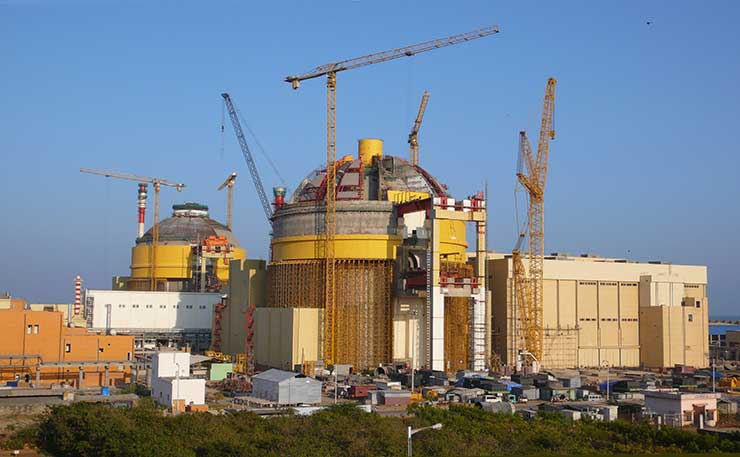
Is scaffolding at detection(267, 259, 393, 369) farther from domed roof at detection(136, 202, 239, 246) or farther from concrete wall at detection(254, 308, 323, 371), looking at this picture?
domed roof at detection(136, 202, 239, 246)

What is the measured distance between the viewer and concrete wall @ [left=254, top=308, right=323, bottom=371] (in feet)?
309

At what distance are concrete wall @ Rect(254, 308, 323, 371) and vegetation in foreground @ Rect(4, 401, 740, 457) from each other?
36.6 m

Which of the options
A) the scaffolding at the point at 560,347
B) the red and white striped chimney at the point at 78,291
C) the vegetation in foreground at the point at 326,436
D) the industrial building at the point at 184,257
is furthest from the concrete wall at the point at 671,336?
the red and white striped chimney at the point at 78,291

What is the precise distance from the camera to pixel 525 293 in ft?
357

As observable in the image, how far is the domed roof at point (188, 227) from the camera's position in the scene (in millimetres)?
137000

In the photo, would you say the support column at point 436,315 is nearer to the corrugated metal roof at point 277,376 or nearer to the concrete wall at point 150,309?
the corrugated metal roof at point 277,376

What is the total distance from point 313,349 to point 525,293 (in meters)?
28.3

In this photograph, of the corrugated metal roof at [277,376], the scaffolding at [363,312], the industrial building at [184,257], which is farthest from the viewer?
the industrial building at [184,257]

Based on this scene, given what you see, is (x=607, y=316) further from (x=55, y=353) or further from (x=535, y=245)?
(x=55, y=353)

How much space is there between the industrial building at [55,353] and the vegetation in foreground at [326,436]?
76.9 ft

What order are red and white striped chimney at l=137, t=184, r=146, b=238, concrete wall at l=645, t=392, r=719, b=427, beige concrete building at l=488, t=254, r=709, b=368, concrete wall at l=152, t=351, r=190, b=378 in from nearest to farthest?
concrete wall at l=645, t=392, r=719, b=427 < concrete wall at l=152, t=351, r=190, b=378 < beige concrete building at l=488, t=254, r=709, b=368 < red and white striped chimney at l=137, t=184, r=146, b=238

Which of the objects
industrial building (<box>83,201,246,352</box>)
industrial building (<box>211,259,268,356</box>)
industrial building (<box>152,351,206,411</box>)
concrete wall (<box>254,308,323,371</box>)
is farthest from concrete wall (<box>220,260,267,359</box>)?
industrial building (<box>152,351,206,411</box>)

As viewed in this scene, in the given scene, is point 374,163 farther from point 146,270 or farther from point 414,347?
point 146,270

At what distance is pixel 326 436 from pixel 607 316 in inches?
2920
